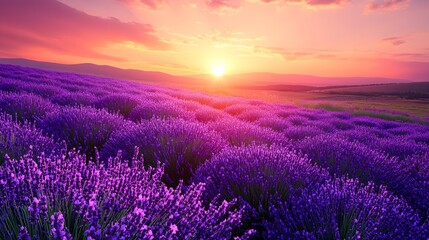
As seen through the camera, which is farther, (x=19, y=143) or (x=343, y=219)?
(x=19, y=143)

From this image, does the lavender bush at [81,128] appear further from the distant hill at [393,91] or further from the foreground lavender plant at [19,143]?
the distant hill at [393,91]

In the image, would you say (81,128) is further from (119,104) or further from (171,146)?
(119,104)

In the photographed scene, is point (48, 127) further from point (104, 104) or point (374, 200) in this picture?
point (374, 200)

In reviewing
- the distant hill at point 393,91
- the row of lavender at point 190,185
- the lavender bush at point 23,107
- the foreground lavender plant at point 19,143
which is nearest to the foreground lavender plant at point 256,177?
the row of lavender at point 190,185

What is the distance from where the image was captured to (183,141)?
3.18m

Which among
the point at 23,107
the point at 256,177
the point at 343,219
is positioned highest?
the point at 23,107

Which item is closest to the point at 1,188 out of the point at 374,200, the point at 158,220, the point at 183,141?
the point at 158,220

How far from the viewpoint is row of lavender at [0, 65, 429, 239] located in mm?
1354

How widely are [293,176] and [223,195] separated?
1.92 feet

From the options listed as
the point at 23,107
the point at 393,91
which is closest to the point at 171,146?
the point at 23,107

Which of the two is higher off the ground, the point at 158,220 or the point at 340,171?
the point at 158,220

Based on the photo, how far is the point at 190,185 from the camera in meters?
2.01

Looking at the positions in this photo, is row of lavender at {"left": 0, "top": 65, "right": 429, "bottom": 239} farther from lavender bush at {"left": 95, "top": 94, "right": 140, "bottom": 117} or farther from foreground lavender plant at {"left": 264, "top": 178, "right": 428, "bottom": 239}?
lavender bush at {"left": 95, "top": 94, "right": 140, "bottom": 117}

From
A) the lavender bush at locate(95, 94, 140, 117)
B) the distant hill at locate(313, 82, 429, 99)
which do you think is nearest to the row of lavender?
the lavender bush at locate(95, 94, 140, 117)
